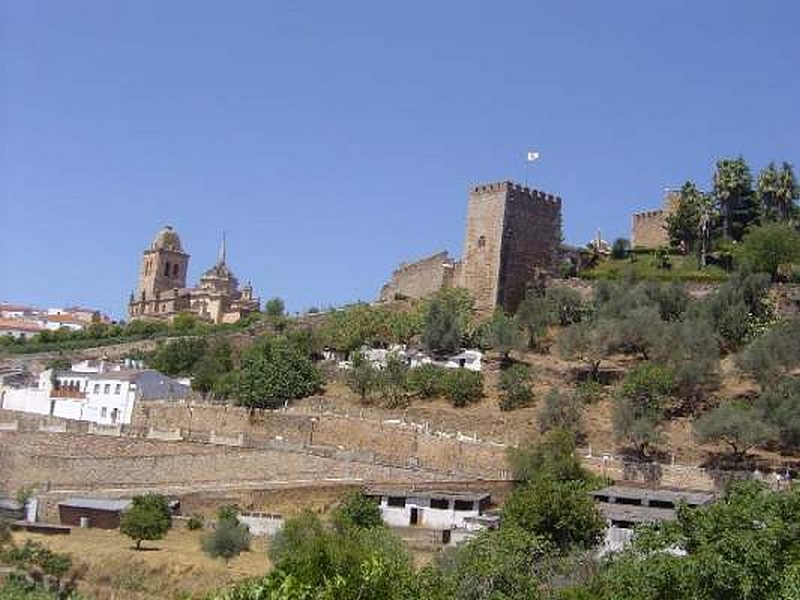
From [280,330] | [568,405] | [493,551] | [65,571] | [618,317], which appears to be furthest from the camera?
[280,330]

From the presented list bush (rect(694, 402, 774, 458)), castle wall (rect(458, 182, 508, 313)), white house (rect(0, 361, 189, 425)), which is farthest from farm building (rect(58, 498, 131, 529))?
castle wall (rect(458, 182, 508, 313))

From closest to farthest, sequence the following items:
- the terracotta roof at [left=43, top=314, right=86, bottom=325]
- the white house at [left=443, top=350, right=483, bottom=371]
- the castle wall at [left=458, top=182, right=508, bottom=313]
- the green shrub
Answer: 1. the green shrub
2. the white house at [left=443, top=350, right=483, bottom=371]
3. the castle wall at [left=458, top=182, right=508, bottom=313]
4. the terracotta roof at [left=43, top=314, right=86, bottom=325]

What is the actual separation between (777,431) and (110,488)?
2343 cm

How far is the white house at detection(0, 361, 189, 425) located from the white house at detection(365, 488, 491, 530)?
18538 mm

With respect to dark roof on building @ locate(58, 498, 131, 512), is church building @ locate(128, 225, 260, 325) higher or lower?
higher

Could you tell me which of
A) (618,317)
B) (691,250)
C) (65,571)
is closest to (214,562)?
(65,571)

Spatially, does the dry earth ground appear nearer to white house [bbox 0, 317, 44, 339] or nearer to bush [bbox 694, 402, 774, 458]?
bush [bbox 694, 402, 774, 458]

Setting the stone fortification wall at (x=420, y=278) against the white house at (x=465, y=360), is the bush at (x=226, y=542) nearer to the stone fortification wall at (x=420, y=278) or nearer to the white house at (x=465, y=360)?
the white house at (x=465, y=360)

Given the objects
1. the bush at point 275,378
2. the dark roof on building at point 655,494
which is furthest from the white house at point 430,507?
the bush at point 275,378

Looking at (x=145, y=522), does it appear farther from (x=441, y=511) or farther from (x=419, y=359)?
(x=419, y=359)

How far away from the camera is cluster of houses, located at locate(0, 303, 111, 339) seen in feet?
310

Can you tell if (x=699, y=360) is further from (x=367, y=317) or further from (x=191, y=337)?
(x=191, y=337)

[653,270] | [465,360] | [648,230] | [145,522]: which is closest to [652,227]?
[648,230]

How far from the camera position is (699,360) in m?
45.7
